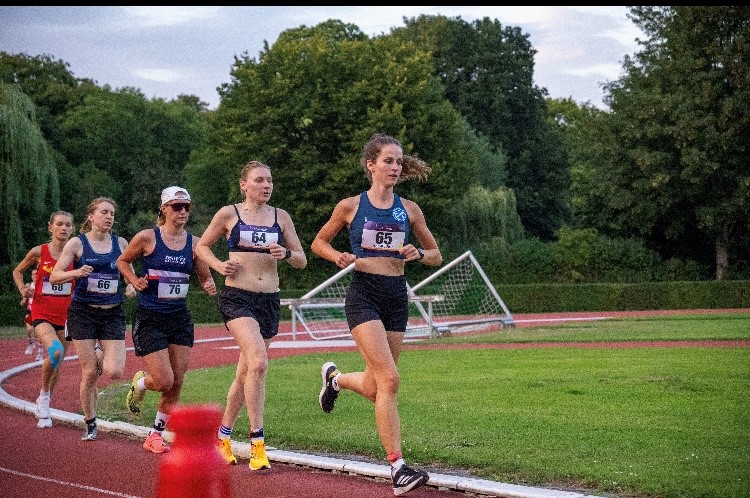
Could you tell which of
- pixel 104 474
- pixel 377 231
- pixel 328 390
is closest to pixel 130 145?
pixel 328 390

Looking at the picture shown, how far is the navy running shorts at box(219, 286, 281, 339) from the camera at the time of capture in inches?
366

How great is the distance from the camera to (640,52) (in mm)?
58281

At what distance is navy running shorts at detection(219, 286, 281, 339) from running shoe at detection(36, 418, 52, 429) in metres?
4.00

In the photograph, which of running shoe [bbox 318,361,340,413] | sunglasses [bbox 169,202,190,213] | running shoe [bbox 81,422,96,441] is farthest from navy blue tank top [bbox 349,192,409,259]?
running shoe [bbox 81,422,96,441]

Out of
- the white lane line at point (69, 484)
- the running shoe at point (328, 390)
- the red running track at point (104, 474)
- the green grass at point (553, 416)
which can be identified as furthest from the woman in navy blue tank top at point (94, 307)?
the running shoe at point (328, 390)

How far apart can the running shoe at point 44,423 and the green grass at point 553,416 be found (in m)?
0.82

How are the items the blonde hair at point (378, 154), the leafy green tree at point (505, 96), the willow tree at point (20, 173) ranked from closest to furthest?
the blonde hair at point (378, 154), the willow tree at point (20, 173), the leafy green tree at point (505, 96)

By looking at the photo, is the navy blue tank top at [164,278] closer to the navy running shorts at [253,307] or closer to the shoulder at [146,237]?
the shoulder at [146,237]

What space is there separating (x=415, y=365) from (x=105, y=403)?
20.5 feet

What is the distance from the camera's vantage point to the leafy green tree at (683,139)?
52156mm

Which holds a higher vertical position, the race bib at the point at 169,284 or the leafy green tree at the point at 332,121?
the leafy green tree at the point at 332,121

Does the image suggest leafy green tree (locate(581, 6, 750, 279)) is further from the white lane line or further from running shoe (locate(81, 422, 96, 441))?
the white lane line

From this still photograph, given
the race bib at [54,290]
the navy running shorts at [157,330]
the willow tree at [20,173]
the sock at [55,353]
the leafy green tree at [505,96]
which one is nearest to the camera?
the navy running shorts at [157,330]

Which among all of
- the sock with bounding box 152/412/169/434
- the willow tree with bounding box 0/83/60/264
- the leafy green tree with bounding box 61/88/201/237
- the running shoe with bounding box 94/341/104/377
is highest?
the leafy green tree with bounding box 61/88/201/237
